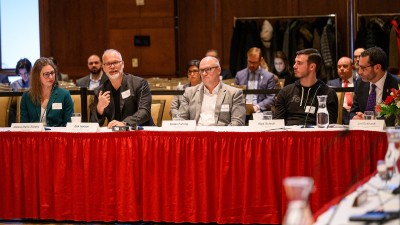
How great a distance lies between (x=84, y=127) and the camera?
546cm

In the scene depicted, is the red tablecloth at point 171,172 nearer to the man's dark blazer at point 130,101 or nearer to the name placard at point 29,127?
the name placard at point 29,127

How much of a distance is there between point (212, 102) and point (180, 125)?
77 centimetres

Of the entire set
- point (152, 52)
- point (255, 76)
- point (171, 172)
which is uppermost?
point (152, 52)

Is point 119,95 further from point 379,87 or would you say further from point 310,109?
point 379,87

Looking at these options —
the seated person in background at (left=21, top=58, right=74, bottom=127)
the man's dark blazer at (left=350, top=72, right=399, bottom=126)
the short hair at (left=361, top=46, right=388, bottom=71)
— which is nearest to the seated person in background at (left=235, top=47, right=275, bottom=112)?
the man's dark blazer at (left=350, top=72, right=399, bottom=126)

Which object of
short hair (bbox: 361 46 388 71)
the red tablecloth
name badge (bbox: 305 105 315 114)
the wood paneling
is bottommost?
the red tablecloth

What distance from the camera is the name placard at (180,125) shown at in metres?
5.34

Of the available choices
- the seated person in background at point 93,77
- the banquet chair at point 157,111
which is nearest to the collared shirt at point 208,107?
the banquet chair at point 157,111

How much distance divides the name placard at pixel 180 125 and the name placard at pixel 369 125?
1.06 m

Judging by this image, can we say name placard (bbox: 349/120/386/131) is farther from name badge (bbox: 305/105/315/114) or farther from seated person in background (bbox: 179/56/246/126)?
seated person in background (bbox: 179/56/246/126)

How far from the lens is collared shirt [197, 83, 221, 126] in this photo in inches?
→ 238

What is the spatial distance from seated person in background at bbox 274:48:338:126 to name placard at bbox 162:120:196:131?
0.97 meters

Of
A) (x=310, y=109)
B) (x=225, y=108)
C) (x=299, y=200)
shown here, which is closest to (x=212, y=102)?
(x=225, y=108)

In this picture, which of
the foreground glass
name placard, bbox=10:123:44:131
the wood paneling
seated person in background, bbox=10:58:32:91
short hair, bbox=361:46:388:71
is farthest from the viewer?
the wood paneling
